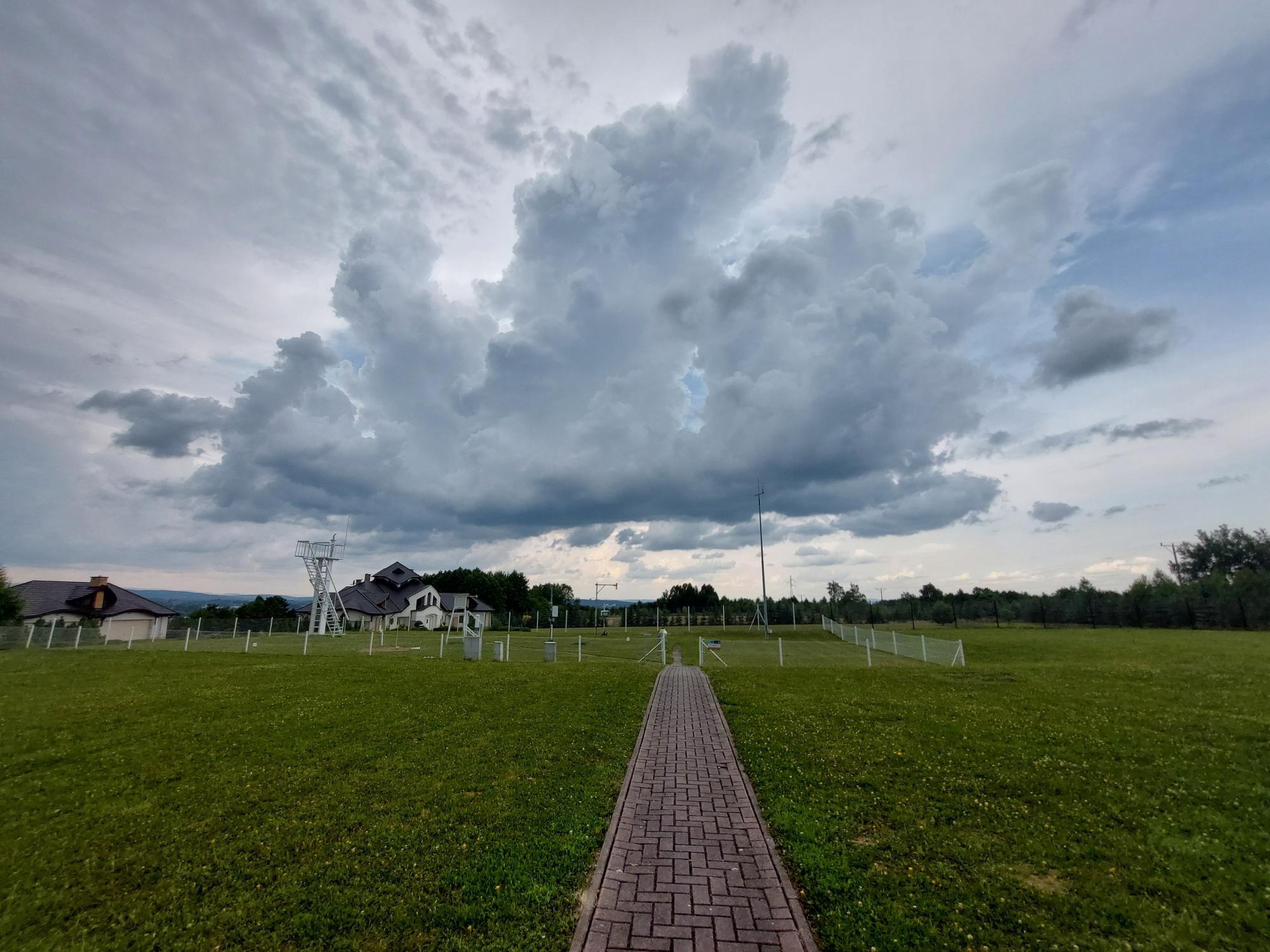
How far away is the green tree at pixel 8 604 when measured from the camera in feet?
133

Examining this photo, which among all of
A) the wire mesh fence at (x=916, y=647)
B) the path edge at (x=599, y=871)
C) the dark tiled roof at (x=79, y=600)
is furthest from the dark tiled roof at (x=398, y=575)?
the path edge at (x=599, y=871)

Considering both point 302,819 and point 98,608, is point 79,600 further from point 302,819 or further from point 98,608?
point 302,819

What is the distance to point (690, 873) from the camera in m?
6.30

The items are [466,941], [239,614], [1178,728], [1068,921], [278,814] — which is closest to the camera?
[466,941]

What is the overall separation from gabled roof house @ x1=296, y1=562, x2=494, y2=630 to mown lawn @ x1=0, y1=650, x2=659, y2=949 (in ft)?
155

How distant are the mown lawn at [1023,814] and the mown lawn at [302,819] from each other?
9.77ft

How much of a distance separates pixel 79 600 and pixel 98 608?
7.63 ft

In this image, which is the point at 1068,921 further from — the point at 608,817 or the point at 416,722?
the point at 416,722

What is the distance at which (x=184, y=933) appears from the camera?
5.17 metres

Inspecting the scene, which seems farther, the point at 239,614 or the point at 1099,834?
the point at 239,614

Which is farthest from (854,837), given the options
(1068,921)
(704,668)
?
(704,668)

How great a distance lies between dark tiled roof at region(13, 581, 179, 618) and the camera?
49.2m

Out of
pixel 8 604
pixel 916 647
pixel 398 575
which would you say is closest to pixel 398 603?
pixel 398 575

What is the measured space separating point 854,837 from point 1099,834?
10.4ft
